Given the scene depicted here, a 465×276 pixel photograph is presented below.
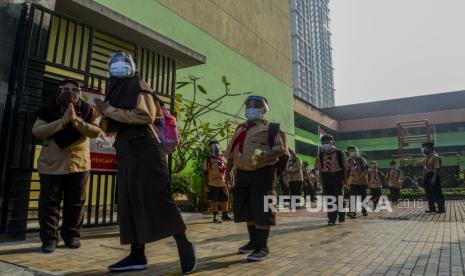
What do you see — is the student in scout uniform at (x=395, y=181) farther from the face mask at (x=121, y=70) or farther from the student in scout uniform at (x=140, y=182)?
the face mask at (x=121, y=70)

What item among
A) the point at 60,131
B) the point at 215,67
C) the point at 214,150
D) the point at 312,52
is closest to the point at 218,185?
the point at 214,150

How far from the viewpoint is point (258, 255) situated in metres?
3.76

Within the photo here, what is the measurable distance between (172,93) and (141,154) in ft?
12.8

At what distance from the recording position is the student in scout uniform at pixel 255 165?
402 centimetres

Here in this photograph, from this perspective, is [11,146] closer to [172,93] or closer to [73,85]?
[73,85]

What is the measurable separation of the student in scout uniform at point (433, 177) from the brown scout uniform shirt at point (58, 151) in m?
9.26

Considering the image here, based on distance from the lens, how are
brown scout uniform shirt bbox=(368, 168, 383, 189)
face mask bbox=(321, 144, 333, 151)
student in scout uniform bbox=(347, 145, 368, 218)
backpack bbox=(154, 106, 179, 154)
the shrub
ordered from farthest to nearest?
brown scout uniform shirt bbox=(368, 168, 383, 189), student in scout uniform bbox=(347, 145, 368, 218), the shrub, face mask bbox=(321, 144, 333, 151), backpack bbox=(154, 106, 179, 154)

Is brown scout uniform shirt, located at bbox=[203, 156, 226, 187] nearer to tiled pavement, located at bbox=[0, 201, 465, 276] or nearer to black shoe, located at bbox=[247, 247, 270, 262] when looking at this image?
tiled pavement, located at bbox=[0, 201, 465, 276]

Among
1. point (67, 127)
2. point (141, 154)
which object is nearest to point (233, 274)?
point (141, 154)

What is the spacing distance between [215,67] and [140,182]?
11.6 metres

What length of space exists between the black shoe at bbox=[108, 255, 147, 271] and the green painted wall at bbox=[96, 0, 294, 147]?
8.06 metres

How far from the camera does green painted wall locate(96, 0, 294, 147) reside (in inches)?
430

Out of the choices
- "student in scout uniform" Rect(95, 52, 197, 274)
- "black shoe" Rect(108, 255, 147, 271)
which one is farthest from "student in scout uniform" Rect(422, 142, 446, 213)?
"black shoe" Rect(108, 255, 147, 271)

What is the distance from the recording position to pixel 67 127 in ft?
14.3
